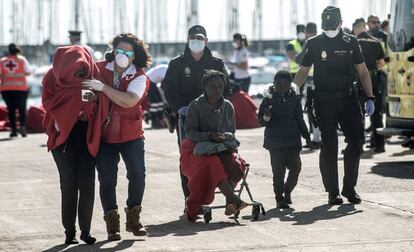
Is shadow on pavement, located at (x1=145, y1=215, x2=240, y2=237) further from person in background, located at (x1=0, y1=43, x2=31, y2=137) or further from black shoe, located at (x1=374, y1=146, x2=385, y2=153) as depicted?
person in background, located at (x1=0, y1=43, x2=31, y2=137)

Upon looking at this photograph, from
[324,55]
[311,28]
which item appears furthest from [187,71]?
[311,28]

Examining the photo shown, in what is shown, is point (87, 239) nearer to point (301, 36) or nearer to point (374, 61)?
point (374, 61)

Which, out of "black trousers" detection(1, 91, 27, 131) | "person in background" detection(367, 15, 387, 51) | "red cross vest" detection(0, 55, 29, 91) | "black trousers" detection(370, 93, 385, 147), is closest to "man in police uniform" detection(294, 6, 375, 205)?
"black trousers" detection(370, 93, 385, 147)

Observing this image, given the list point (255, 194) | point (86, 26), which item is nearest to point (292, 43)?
point (255, 194)

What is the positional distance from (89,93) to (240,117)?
14803 millimetres

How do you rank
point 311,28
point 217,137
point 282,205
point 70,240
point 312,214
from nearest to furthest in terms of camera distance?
point 70,240
point 217,137
point 312,214
point 282,205
point 311,28

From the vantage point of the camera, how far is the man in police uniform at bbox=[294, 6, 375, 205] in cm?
1320

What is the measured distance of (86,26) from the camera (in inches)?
2350

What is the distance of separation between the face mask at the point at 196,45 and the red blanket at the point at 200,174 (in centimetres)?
128

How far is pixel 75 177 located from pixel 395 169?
6.49 m

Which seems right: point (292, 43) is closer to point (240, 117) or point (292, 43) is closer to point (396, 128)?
point (240, 117)

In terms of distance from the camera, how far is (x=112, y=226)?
35.8 ft

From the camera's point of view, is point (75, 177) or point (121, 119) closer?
point (75, 177)

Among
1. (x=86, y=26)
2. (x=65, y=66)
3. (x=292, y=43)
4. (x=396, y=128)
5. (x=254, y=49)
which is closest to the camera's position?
(x=65, y=66)
